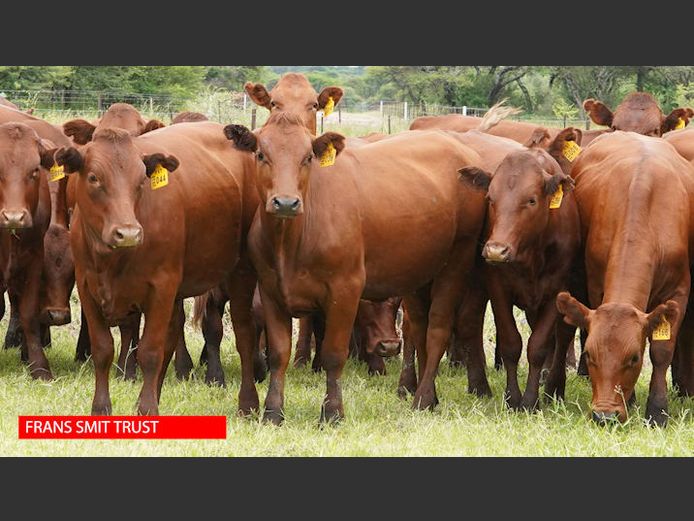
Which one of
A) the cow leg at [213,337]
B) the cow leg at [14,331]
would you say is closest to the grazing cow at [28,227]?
the cow leg at [14,331]

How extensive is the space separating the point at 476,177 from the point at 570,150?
1.38m

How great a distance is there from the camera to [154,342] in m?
9.05

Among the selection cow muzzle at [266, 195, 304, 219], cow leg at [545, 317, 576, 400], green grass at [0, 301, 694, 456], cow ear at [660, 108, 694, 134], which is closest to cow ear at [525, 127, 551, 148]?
cow leg at [545, 317, 576, 400]

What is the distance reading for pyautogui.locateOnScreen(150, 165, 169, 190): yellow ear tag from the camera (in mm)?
8867

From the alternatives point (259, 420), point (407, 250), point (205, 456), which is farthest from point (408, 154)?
point (205, 456)

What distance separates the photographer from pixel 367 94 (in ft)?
180

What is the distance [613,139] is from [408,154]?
1888 mm

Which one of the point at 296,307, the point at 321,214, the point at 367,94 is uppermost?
the point at 321,214

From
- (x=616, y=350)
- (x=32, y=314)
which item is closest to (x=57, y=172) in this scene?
(x=32, y=314)

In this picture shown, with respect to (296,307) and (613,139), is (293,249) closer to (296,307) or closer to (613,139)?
(296,307)

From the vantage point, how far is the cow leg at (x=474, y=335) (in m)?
10.8

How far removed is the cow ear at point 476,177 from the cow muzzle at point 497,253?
0.78m

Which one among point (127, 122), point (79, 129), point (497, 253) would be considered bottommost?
point (497, 253)

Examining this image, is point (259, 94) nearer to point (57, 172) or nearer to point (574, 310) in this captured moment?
point (57, 172)
